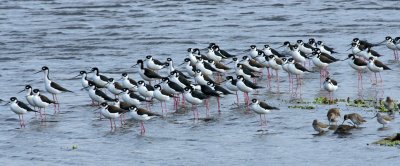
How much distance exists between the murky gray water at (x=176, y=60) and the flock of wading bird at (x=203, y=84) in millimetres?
434

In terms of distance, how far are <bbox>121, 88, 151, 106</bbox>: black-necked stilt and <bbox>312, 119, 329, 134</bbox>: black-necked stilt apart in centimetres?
650

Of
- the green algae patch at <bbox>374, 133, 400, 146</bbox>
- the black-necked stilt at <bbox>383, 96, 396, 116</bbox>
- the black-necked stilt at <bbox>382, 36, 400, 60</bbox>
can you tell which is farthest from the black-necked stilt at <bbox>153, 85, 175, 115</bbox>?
the black-necked stilt at <bbox>382, 36, 400, 60</bbox>

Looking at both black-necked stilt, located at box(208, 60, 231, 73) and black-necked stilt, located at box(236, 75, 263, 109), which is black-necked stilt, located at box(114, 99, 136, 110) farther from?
black-necked stilt, located at box(208, 60, 231, 73)

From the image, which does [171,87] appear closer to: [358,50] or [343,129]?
[343,129]

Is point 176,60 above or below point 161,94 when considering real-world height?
above

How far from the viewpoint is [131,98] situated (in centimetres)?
3039

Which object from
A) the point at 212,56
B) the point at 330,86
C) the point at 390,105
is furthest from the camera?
the point at 212,56

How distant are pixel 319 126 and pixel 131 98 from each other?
685 centimetres

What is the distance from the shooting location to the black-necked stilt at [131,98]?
99.4 ft

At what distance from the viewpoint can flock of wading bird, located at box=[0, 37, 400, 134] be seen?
→ 28.3 metres

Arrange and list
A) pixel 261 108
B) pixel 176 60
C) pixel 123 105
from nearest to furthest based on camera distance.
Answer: pixel 261 108 → pixel 123 105 → pixel 176 60

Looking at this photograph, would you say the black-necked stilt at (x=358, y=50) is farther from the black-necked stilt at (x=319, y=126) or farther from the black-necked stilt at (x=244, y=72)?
the black-necked stilt at (x=319, y=126)

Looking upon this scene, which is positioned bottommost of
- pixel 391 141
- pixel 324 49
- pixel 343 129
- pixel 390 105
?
pixel 391 141

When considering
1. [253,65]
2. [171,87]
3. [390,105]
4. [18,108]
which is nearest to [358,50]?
[253,65]
